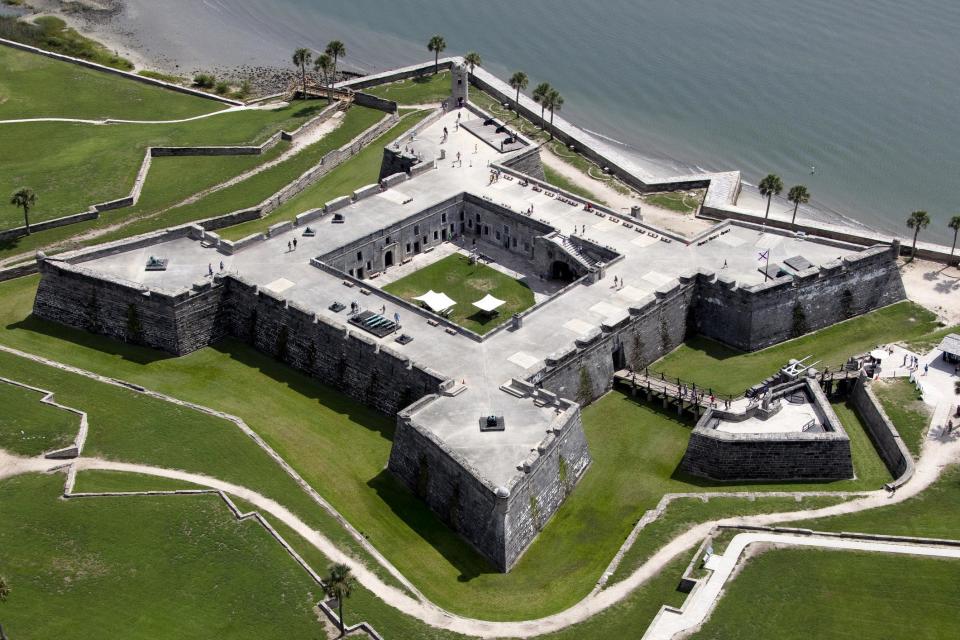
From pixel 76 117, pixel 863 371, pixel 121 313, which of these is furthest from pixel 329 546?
pixel 76 117

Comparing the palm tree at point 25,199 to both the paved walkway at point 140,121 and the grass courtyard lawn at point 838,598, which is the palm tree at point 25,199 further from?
the grass courtyard lawn at point 838,598

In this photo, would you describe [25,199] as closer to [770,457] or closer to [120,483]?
[120,483]

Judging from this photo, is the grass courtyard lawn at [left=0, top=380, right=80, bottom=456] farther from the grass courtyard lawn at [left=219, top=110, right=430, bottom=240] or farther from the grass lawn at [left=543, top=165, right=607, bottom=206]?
the grass lawn at [left=543, top=165, right=607, bottom=206]

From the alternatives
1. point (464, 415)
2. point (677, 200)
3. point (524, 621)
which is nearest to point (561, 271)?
point (677, 200)

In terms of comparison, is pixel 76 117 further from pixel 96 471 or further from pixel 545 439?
pixel 545 439

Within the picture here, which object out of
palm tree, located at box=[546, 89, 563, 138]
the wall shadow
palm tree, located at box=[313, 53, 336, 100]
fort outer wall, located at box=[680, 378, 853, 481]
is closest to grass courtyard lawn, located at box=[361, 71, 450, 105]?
palm tree, located at box=[313, 53, 336, 100]
